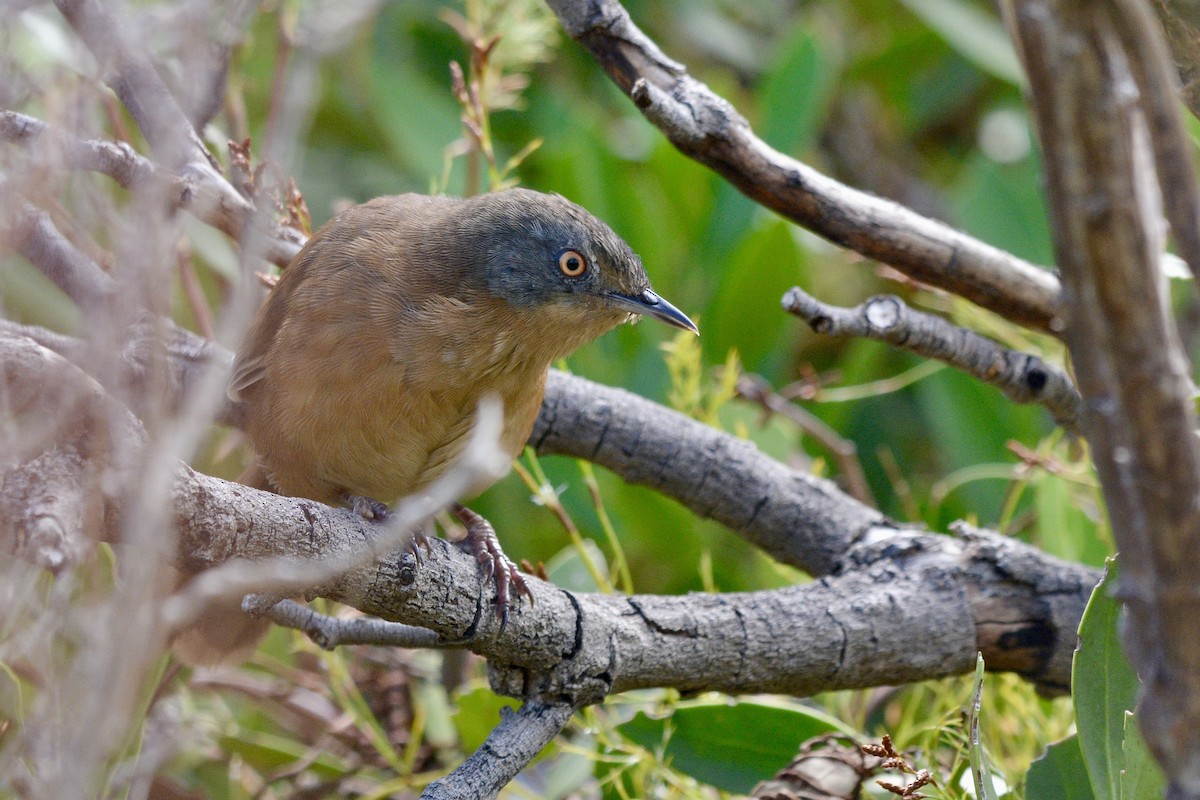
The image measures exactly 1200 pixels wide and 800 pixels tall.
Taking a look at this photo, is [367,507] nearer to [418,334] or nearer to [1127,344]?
[418,334]

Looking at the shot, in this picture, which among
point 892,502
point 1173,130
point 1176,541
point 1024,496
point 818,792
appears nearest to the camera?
point 1173,130

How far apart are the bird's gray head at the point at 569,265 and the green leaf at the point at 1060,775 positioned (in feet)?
4.48

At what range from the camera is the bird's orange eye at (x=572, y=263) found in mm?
3115

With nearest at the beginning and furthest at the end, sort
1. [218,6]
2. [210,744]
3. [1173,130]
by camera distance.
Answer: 1. [1173,130]
2. [218,6]
3. [210,744]

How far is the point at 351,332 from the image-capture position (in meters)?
2.81

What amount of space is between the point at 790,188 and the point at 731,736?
142cm

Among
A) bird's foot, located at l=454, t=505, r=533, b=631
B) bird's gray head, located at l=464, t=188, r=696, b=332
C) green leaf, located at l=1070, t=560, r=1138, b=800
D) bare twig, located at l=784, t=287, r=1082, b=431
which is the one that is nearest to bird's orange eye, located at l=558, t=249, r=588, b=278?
bird's gray head, located at l=464, t=188, r=696, b=332

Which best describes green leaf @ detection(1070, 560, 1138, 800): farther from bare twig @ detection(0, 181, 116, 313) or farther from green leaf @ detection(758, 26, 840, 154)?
green leaf @ detection(758, 26, 840, 154)

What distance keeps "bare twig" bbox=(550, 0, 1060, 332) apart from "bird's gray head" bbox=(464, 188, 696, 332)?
37cm

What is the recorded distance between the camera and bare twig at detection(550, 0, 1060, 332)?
113 inches

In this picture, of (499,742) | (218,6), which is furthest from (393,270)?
(499,742)

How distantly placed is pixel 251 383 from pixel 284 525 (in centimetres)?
113

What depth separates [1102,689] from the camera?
2.16 m

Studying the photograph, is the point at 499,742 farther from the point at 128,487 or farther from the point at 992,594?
the point at 992,594
